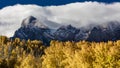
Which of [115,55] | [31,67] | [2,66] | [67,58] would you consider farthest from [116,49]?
[2,66]

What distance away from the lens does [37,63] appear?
162m

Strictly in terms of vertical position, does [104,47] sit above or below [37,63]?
above

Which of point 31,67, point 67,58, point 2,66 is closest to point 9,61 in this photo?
point 2,66

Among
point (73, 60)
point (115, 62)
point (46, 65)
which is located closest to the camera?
point (115, 62)

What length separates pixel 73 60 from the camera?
449 feet

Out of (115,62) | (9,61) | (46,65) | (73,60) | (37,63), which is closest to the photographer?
(115,62)

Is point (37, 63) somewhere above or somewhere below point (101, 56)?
below

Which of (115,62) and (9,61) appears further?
(9,61)

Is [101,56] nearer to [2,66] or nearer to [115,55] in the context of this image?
[115,55]

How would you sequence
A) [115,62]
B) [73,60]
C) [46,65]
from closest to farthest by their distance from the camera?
[115,62] < [73,60] < [46,65]

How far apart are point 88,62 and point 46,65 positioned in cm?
2723

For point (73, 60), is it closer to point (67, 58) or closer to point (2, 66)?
point (67, 58)

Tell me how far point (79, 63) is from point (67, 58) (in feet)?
73.9

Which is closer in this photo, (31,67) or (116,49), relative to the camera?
(116,49)
